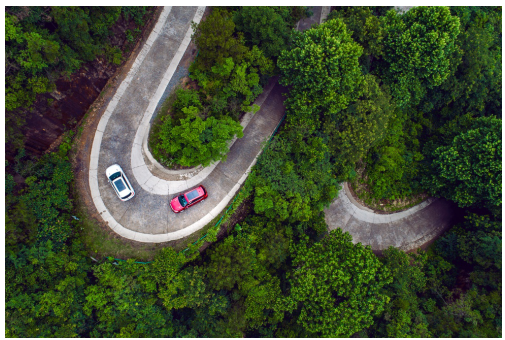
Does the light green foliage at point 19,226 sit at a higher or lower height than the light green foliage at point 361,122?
lower

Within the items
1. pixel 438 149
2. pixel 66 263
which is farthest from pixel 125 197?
pixel 438 149

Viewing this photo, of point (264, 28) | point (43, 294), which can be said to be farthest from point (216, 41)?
point (43, 294)

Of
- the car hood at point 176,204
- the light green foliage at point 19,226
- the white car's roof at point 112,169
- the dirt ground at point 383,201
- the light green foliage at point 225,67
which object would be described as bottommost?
the dirt ground at point 383,201

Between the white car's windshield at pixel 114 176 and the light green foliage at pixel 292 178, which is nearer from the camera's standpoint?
the white car's windshield at pixel 114 176

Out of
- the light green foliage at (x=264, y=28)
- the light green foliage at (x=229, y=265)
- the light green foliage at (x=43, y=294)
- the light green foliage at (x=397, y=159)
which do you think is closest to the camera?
the light green foliage at (x=43, y=294)

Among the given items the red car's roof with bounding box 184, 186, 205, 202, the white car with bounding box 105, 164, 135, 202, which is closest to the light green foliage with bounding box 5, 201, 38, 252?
the white car with bounding box 105, 164, 135, 202

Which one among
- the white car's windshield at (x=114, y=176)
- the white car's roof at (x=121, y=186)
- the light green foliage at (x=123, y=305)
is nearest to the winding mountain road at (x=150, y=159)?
the white car's windshield at (x=114, y=176)

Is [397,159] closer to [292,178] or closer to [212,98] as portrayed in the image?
[292,178]

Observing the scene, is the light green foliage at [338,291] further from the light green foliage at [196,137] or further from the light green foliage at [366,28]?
the light green foliage at [366,28]
